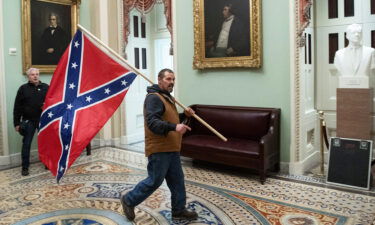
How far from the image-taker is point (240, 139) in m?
5.55

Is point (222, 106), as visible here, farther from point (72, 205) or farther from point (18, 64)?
point (18, 64)

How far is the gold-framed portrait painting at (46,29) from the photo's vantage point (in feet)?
20.7

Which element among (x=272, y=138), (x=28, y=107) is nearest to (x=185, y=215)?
(x=272, y=138)

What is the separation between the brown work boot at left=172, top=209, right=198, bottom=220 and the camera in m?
3.66

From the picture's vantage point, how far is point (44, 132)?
11.8ft

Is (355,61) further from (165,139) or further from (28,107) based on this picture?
(28,107)

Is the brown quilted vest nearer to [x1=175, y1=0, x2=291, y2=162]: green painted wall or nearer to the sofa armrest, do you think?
the sofa armrest

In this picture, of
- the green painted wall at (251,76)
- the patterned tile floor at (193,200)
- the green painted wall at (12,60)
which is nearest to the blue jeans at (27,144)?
the patterned tile floor at (193,200)

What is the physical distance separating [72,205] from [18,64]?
320 cm

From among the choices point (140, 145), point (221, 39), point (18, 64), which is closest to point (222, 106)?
point (221, 39)

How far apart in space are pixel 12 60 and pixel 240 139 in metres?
3.92

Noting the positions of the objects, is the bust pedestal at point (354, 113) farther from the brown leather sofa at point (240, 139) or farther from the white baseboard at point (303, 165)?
the brown leather sofa at point (240, 139)

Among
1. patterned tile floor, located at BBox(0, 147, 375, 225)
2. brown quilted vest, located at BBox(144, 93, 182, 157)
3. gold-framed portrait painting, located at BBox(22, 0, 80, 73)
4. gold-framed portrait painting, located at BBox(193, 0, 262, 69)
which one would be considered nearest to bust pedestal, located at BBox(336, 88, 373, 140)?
patterned tile floor, located at BBox(0, 147, 375, 225)

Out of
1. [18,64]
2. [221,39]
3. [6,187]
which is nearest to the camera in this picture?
[6,187]
